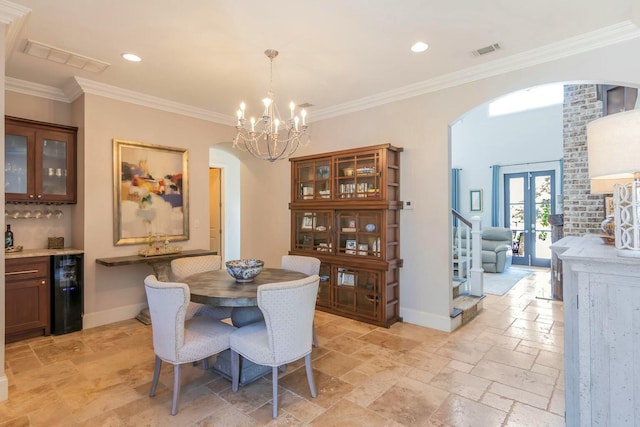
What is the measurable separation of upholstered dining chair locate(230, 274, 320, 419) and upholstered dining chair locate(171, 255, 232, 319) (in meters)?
0.85

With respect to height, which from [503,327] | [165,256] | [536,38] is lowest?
[503,327]

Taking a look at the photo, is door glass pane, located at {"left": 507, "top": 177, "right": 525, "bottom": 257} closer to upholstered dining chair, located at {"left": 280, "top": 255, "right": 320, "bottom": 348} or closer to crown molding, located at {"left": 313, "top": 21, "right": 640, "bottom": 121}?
crown molding, located at {"left": 313, "top": 21, "right": 640, "bottom": 121}

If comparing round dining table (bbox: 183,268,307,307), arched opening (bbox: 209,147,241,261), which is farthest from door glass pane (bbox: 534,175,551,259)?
round dining table (bbox: 183,268,307,307)

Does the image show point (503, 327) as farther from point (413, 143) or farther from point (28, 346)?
point (28, 346)

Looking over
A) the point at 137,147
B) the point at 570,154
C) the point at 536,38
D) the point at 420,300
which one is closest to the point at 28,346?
the point at 137,147

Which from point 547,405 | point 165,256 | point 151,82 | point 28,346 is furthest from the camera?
point 165,256

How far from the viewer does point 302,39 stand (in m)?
2.88

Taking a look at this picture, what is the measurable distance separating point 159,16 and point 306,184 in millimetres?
2742

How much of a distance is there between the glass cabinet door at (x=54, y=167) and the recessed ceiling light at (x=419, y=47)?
411 centimetres

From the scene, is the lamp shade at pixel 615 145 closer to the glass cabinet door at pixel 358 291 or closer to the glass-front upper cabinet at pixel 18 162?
the glass cabinet door at pixel 358 291

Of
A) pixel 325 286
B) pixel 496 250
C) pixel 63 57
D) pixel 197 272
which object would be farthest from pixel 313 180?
pixel 496 250

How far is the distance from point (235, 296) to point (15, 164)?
3.26 m

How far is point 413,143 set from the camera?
404 centimetres

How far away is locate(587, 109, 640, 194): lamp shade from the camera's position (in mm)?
1356
